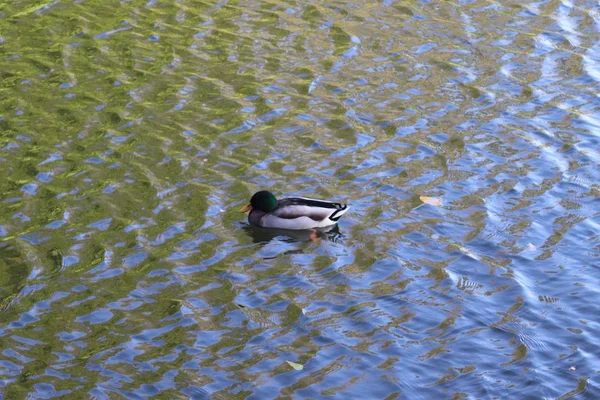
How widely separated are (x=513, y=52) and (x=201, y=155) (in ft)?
21.9

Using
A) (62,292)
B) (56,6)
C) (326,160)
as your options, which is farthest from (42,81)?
(62,292)

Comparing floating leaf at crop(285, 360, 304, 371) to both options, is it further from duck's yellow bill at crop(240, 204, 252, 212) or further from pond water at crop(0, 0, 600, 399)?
duck's yellow bill at crop(240, 204, 252, 212)

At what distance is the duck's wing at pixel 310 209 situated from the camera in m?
13.6

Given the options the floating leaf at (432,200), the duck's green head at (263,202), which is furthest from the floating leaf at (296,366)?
the floating leaf at (432,200)

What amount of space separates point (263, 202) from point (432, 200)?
2.22 meters

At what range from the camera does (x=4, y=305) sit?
1169 centimetres

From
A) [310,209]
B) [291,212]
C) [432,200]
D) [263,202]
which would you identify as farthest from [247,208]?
[432,200]

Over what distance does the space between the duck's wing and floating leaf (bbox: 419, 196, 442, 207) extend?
1191 mm

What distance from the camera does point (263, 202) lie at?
45.8ft

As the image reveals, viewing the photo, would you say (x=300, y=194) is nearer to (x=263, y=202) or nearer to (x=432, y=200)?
(x=263, y=202)

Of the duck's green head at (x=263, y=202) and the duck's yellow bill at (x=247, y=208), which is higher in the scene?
the duck's green head at (x=263, y=202)

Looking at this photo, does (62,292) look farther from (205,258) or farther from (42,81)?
(42,81)

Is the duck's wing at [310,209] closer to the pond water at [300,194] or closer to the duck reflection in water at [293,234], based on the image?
the duck reflection in water at [293,234]

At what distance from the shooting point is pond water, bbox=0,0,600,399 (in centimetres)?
1107
